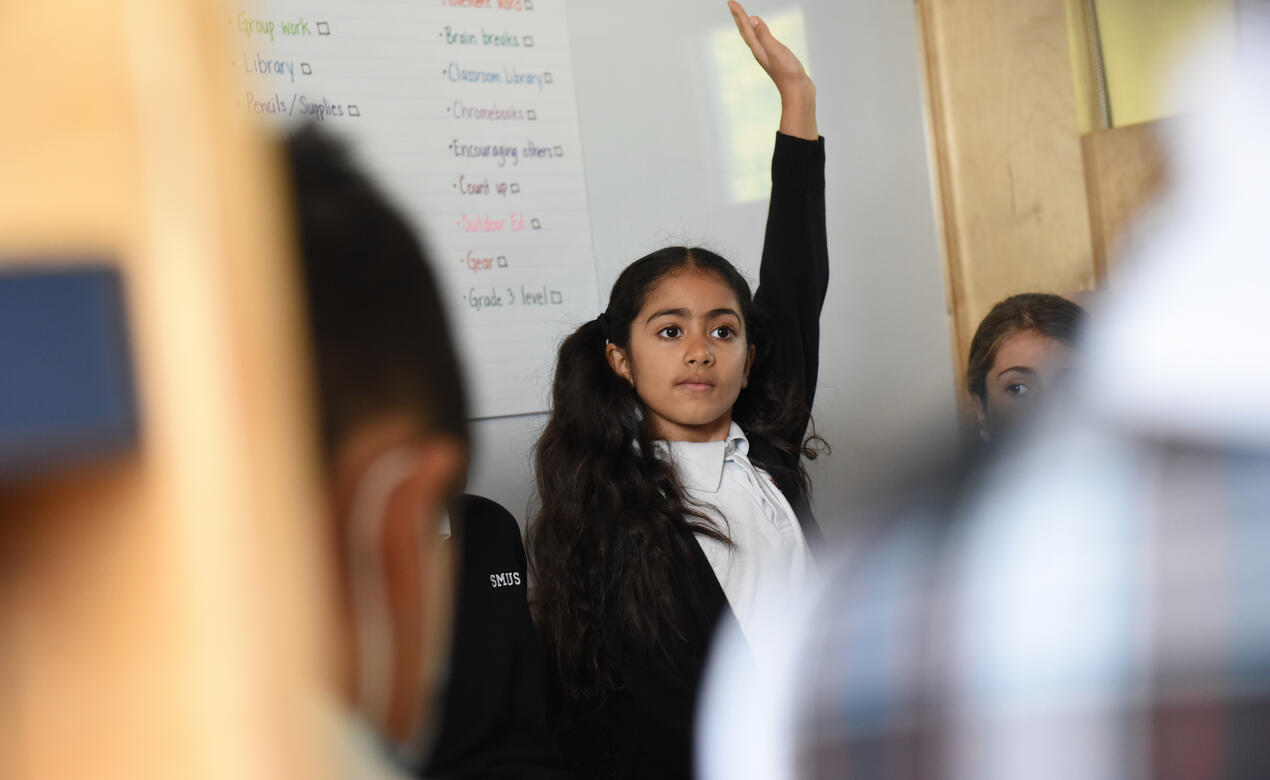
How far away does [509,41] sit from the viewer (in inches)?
76.1

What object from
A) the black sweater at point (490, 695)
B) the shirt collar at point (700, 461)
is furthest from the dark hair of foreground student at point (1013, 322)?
the black sweater at point (490, 695)

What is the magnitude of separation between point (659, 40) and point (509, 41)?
0.96ft

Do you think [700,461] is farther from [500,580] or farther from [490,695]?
[490,695]

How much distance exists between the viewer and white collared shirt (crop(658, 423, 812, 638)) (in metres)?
1.24

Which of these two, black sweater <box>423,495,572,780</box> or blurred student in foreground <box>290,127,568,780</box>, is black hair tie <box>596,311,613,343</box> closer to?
black sweater <box>423,495,572,780</box>

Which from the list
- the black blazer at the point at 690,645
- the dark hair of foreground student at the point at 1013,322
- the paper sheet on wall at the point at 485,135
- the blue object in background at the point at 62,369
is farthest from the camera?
the paper sheet on wall at the point at 485,135

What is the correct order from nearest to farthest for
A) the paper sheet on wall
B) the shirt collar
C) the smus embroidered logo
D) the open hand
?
the smus embroidered logo < the open hand < the shirt collar < the paper sheet on wall

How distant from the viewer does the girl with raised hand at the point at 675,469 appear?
1.20 m

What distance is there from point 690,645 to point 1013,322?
735 millimetres

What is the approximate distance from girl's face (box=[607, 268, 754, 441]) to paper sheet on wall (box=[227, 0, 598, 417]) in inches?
13.5

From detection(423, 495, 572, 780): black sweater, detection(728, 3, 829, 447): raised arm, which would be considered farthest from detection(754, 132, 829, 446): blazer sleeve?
detection(423, 495, 572, 780): black sweater

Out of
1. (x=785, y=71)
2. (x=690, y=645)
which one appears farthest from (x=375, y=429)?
(x=690, y=645)

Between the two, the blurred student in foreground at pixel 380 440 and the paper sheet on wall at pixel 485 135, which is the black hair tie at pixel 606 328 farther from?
the blurred student in foreground at pixel 380 440

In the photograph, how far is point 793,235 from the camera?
4.72ft
